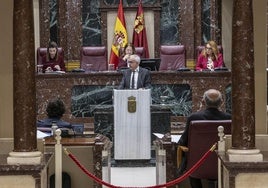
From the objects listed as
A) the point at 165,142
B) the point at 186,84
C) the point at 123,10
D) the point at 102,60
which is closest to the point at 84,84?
the point at 186,84

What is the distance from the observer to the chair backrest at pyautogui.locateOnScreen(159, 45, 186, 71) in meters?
15.4

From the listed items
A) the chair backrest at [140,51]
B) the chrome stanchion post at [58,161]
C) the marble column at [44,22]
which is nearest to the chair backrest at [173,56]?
the chair backrest at [140,51]

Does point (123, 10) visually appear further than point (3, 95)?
Yes

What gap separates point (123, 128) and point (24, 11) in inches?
168

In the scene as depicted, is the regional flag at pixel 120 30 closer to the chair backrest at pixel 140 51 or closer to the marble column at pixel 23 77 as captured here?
the chair backrest at pixel 140 51

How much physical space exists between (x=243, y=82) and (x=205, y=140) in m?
1.25

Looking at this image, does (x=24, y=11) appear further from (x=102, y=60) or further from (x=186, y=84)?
(x=102, y=60)

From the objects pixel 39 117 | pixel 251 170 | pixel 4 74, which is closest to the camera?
pixel 251 170

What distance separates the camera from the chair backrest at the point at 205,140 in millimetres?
7809

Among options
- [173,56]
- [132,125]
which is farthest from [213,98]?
[173,56]

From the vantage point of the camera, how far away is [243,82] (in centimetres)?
677

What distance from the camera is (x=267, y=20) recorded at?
745 cm

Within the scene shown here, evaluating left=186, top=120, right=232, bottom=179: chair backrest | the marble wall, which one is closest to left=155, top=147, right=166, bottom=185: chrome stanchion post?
left=186, top=120, right=232, bottom=179: chair backrest

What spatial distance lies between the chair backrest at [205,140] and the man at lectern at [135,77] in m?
4.25
